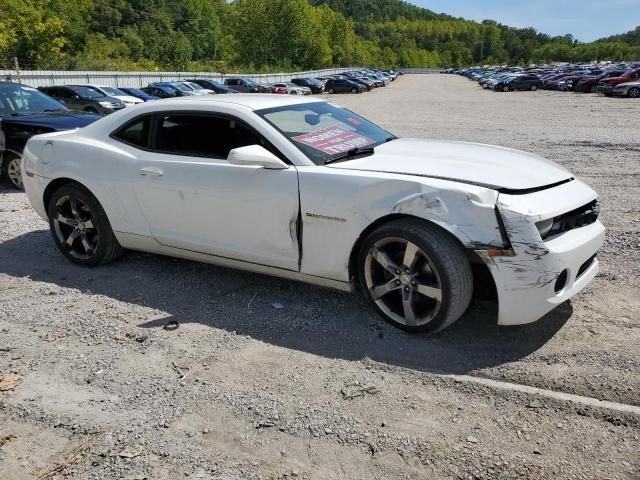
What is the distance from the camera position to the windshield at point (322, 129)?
154 inches

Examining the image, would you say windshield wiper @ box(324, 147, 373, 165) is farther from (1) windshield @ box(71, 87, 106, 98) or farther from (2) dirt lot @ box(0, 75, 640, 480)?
(1) windshield @ box(71, 87, 106, 98)

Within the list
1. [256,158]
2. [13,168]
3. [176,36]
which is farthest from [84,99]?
[176,36]

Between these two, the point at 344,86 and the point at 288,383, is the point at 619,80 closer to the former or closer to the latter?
the point at 344,86

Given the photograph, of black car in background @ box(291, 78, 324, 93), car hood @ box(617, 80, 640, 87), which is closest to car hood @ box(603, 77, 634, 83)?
car hood @ box(617, 80, 640, 87)

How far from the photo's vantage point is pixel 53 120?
7711 mm

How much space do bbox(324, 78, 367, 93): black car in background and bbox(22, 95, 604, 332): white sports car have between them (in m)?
47.5

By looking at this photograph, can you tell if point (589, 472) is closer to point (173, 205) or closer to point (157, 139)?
point (173, 205)

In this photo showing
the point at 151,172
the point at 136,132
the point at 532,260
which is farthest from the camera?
the point at 136,132

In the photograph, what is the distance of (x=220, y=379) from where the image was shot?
319 cm

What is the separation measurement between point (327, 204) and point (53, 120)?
19.0ft

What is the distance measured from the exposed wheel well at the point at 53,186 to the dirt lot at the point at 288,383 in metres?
0.72

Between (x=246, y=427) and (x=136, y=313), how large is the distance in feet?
5.62

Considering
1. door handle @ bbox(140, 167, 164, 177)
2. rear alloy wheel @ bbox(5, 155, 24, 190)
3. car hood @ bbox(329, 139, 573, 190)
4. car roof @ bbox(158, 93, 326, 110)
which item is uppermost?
car roof @ bbox(158, 93, 326, 110)

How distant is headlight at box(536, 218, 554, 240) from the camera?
3.17 metres
